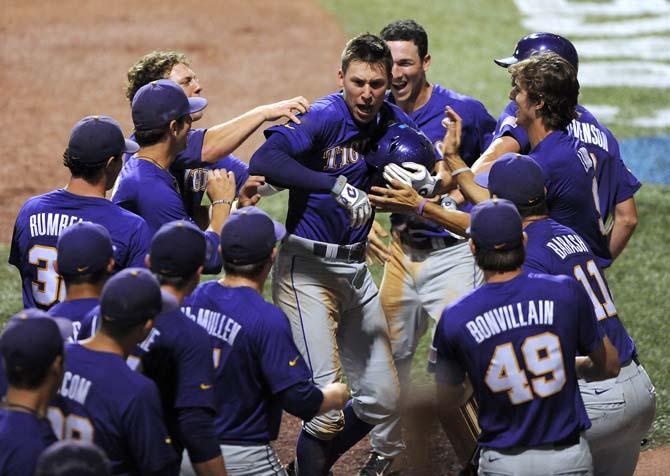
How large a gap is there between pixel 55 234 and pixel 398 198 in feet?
5.65

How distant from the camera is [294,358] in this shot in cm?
436

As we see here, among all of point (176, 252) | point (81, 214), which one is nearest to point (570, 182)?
point (176, 252)

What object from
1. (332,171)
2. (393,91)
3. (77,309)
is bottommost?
(77,309)

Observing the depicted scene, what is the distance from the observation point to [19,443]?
346 centimetres

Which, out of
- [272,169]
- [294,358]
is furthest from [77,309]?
[272,169]

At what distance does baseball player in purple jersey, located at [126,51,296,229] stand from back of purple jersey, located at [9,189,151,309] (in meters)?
0.77

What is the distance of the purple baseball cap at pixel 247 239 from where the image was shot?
14.3 feet

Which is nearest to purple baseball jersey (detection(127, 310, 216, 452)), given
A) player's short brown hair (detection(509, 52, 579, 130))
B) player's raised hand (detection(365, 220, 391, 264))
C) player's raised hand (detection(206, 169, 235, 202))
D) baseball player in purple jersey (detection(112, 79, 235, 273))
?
baseball player in purple jersey (detection(112, 79, 235, 273))

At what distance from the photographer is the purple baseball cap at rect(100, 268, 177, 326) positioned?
381cm

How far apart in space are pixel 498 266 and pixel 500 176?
1.93 ft

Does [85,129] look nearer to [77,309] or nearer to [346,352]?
[77,309]

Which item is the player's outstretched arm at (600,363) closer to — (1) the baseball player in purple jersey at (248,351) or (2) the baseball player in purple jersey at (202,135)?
(1) the baseball player in purple jersey at (248,351)

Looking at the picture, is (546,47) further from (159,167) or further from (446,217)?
(159,167)

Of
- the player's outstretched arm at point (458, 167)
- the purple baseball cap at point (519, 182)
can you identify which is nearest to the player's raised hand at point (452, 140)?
the player's outstretched arm at point (458, 167)
